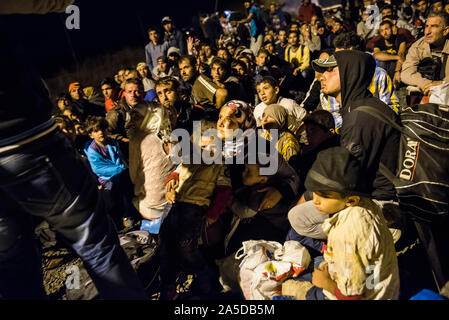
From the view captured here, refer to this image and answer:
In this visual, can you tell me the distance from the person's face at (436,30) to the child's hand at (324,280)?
3.46 metres

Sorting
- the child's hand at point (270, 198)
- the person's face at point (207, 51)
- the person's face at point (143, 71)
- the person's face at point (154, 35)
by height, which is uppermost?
the person's face at point (154, 35)

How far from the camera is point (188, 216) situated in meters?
2.50

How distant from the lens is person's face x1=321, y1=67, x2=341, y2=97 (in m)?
2.54

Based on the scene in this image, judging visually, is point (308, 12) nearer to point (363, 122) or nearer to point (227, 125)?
point (227, 125)

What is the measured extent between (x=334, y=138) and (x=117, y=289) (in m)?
2.72

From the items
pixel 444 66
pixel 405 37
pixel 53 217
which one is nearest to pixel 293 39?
pixel 405 37

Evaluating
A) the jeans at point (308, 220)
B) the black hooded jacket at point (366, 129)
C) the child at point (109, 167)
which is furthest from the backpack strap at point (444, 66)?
the child at point (109, 167)

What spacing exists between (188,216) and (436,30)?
12.7ft

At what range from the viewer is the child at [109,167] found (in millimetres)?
3703

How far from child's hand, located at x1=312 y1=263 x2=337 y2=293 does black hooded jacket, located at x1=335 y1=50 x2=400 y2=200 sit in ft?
2.33

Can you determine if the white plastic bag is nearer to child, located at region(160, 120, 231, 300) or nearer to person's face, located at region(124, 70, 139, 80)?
child, located at region(160, 120, 231, 300)

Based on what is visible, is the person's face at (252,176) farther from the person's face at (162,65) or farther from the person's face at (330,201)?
the person's face at (162,65)
